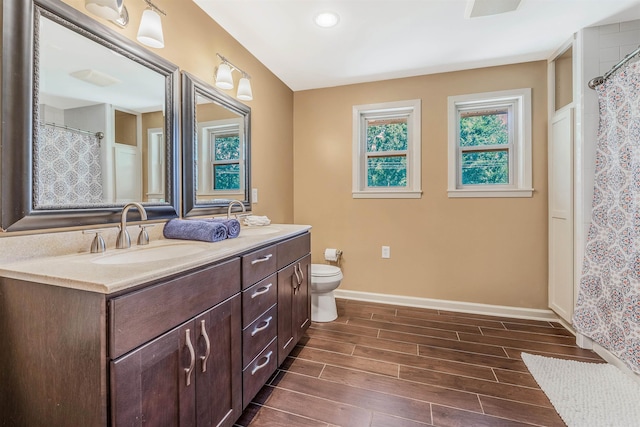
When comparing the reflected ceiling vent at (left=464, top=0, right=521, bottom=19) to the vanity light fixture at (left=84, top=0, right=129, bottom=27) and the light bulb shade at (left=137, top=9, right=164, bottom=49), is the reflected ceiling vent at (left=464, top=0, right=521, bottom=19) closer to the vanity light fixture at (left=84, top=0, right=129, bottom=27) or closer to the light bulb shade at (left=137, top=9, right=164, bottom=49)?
the light bulb shade at (left=137, top=9, right=164, bottom=49)

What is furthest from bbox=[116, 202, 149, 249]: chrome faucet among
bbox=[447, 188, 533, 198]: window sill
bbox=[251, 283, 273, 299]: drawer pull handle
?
bbox=[447, 188, 533, 198]: window sill

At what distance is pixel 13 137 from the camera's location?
0.96 meters

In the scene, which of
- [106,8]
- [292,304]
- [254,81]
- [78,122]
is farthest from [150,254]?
[254,81]

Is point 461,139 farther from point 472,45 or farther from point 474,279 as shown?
point 474,279

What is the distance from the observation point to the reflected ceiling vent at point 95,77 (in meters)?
1.18

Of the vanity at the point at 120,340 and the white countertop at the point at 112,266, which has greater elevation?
the white countertop at the point at 112,266

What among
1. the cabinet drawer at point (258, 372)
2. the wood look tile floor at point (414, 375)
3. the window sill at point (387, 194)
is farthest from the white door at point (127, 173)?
the window sill at point (387, 194)

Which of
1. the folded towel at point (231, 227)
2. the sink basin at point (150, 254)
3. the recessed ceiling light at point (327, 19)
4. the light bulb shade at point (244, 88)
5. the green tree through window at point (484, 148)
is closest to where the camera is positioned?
the sink basin at point (150, 254)

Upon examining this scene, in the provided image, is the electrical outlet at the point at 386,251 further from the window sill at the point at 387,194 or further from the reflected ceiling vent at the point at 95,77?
the reflected ceiling vent at the point at 95,77

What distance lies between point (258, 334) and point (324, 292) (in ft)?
3.49

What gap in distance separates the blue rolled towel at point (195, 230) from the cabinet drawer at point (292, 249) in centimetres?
36

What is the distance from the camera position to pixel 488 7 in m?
1.75

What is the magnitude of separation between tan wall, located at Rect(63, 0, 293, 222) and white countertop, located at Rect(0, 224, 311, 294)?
1016 mm

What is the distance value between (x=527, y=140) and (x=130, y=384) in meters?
3.10
